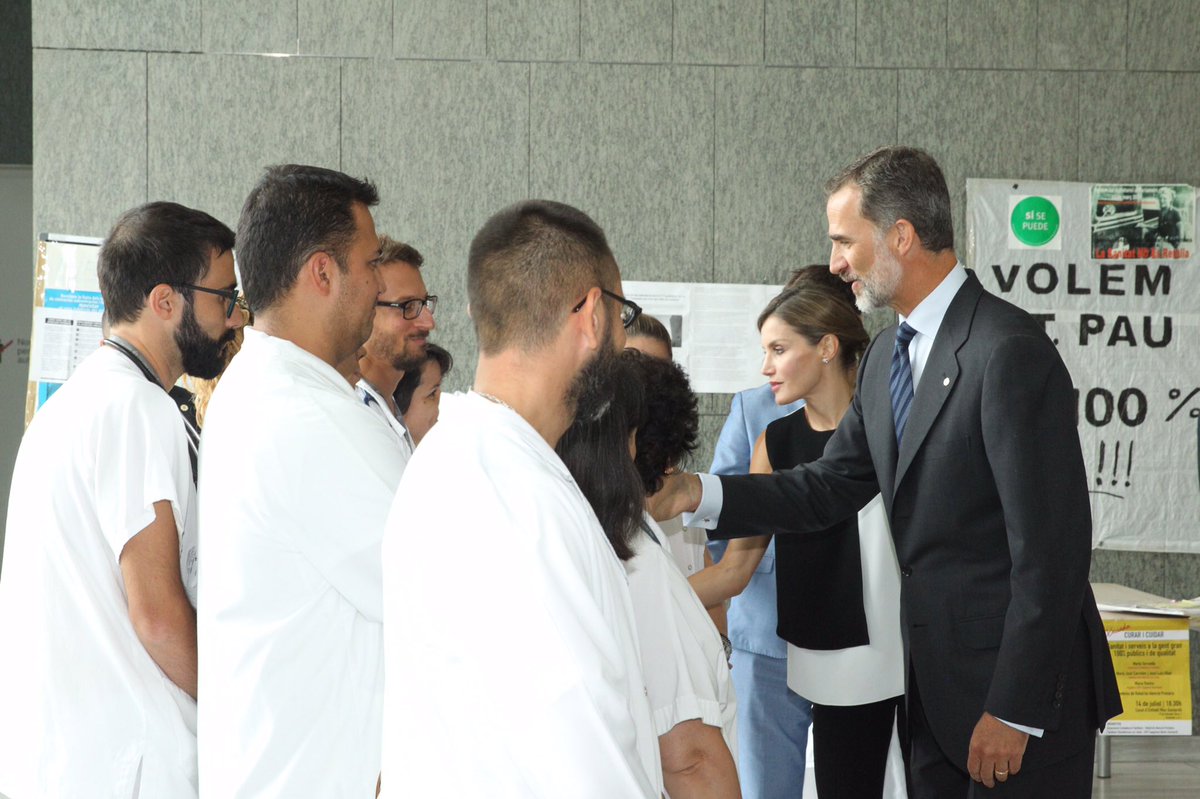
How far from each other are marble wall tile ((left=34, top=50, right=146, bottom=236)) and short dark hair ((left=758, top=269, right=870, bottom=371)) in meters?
2.87

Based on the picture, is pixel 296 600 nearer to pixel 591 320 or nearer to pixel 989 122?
pixel 591 320

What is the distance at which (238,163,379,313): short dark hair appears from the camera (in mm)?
1721

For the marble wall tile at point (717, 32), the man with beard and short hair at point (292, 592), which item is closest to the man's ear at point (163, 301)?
the man with beard and short hair at point (292, 592)

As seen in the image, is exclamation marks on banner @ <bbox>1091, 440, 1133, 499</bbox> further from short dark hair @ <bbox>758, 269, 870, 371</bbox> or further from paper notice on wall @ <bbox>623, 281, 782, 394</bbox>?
short dark hair @ <bbox>758, 269, 870, 371</bbox>

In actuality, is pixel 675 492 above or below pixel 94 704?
above

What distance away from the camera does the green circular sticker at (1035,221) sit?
4484 mm

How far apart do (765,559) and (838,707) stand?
0.51 meters

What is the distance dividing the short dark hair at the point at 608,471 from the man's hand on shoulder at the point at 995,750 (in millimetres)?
846

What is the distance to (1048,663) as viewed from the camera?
6.03ft

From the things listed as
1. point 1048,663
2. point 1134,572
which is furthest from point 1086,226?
point 1048,663

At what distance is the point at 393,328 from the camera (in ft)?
8.66

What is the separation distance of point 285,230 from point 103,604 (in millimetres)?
665

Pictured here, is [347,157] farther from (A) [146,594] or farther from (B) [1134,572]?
(B) [1134,572]

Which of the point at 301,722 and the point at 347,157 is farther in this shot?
the point at 347,157
